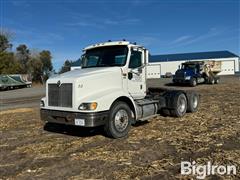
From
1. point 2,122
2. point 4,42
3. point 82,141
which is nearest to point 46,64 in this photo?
point 4,42

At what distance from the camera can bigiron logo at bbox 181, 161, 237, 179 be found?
5.84 metres

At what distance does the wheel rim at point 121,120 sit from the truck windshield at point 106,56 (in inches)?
62.4

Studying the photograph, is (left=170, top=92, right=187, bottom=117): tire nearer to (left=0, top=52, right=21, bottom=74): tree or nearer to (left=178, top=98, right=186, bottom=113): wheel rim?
(left=178, top=98, right=186, bottom=113): wheel rim

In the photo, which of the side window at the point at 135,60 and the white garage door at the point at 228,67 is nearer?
the side window at the point at 135,60

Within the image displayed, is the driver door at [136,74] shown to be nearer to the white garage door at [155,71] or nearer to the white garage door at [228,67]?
the white garage door at [228,67]

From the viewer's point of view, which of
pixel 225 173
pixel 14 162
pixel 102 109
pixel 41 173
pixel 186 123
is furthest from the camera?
pixel 186 123

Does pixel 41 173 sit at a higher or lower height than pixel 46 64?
lower

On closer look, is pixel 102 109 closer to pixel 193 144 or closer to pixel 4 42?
pixel 193 144

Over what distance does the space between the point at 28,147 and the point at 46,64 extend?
67001 millimetres

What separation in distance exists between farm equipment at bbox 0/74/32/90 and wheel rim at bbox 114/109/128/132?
40.9 m

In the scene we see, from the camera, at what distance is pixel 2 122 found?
43.4ft

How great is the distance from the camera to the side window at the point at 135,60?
10031mm

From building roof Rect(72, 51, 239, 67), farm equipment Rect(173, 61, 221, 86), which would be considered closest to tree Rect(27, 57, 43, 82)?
building roof Rect(72, 51, 239, 67)

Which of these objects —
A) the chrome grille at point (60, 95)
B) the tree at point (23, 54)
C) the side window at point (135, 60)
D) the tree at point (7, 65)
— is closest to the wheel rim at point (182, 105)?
the side window at point (135, 60)
